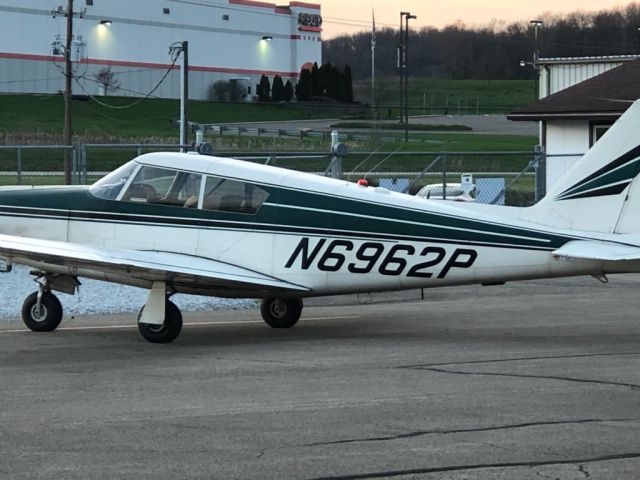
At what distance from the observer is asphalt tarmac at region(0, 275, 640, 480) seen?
24.0ft

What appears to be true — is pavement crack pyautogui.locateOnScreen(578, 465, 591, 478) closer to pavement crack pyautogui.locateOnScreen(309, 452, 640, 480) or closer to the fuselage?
pavement crack pyautogui.locateOnScreen(309, 452, 640, 480)

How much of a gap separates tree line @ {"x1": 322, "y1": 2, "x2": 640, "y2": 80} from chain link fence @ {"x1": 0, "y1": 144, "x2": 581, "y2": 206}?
231 feet

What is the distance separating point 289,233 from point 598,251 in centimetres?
324

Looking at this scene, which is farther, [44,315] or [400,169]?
[400,169]

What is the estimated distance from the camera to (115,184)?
44.0 ft

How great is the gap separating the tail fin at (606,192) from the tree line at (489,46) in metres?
Result: 109

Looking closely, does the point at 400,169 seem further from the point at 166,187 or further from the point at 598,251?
the point at 598,251

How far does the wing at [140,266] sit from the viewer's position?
1234cm

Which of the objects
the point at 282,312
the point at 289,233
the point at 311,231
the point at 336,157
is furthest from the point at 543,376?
the point at 336,157

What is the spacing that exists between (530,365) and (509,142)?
6349 cm

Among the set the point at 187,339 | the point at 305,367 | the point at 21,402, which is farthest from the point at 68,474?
the point at 187,339

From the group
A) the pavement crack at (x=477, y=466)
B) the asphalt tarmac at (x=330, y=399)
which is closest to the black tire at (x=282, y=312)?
the asphalt tarmac at (x=330, y=399)

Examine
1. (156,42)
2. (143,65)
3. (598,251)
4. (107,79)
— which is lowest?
(598,251)

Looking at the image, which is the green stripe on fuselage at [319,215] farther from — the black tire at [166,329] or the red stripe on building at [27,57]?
the red stripe on building at [27,57]
